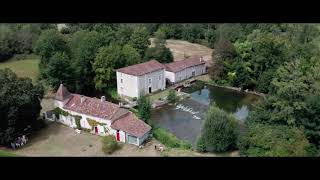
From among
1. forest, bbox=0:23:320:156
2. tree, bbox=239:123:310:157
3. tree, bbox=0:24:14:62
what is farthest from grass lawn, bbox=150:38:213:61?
tree, bbox=239:123:310:157

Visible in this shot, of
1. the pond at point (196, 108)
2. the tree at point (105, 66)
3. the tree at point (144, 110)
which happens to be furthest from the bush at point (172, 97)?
the tree at point (144, 110)

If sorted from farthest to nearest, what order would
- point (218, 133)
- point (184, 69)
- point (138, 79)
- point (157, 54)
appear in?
point (157, 54)
point (184, 69)
point (138, 79)
point (218, 133)

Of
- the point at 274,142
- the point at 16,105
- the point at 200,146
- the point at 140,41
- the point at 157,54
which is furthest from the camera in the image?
the point at 140,41

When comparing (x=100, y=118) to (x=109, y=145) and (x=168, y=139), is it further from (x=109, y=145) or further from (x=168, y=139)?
(x=168, y=139)

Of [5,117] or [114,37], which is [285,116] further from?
[114,37]

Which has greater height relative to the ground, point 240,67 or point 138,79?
point 240,67

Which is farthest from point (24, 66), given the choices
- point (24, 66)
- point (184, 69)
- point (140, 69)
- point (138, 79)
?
point (184, 69)

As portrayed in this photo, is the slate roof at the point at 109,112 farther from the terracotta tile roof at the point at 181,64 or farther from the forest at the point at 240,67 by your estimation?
the terracotta tile roof at the point at 181,64

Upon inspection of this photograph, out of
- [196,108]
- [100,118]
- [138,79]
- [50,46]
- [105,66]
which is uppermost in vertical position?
[50,46]
